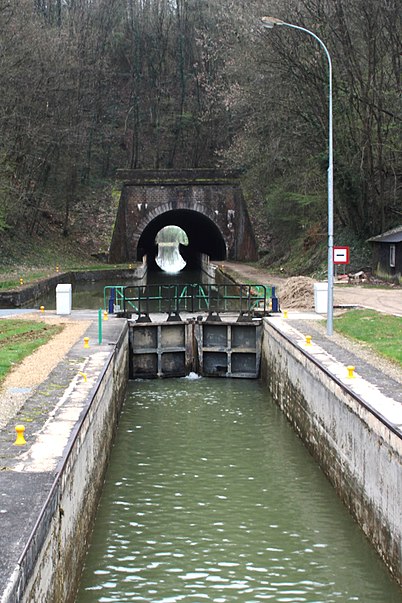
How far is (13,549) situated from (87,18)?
69.7 m

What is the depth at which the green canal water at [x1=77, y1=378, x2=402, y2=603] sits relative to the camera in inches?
404

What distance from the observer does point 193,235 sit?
77.3m

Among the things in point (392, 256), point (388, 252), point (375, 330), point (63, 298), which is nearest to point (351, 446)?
point (375, 330)

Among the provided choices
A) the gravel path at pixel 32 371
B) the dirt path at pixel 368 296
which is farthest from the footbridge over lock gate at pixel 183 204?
the gravel path at pixel 32 371

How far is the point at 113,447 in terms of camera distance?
1684 centimetres

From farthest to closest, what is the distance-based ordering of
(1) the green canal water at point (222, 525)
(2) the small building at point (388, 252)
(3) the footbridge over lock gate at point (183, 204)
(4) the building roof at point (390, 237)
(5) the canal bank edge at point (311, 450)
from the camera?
(3) the footbridge over lock gate at point (183, 204)
(2) the small building at point (388, 252)
(4) the building roof at point (390, 237)
(1) the green canal water at point (222, 525)
(5) the canal bank edge at point (311, 450)

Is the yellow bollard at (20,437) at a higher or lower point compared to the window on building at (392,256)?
lower

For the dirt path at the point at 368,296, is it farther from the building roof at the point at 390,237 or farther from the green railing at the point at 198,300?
the building roof at the point at 390,237

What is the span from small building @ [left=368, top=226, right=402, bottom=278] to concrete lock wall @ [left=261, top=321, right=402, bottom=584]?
1567cm

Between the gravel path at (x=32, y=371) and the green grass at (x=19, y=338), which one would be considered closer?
the gravel path at (x=32, y=371)

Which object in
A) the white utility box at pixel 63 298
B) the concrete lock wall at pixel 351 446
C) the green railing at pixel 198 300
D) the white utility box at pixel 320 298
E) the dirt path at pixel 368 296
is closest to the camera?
the concrete lock wall at pixel 351 446

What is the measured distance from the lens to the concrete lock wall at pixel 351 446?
1051 centimetres

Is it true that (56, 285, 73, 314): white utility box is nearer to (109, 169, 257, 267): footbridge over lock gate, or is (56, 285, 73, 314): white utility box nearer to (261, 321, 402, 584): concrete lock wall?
(261, 321, 402, 584): concrete lock wall

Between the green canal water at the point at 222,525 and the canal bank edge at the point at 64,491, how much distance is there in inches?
20.1
